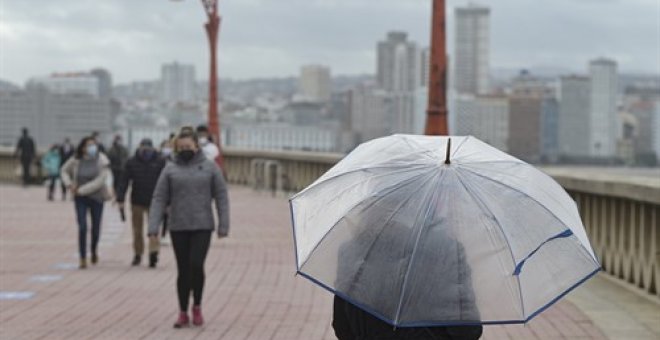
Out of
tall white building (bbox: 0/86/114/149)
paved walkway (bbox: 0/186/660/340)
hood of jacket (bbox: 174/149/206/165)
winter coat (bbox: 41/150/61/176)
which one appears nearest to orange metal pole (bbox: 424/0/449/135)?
paved walkway (bbox: 0/186/660/340)

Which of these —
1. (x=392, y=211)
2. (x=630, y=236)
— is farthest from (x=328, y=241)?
(x=630, y=236)

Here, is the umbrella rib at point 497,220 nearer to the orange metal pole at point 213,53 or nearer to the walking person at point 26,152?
the orange metal pole at point 213,53

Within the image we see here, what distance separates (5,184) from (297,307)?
36.9 meters

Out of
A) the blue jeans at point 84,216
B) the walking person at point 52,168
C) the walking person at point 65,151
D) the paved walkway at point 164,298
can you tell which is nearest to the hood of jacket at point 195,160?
the paved walkway at point 164,298

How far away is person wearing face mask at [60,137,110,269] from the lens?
16.8 m

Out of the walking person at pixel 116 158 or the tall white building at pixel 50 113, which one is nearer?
the walking person at pixel 116 158

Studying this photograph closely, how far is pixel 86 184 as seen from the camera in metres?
16.8

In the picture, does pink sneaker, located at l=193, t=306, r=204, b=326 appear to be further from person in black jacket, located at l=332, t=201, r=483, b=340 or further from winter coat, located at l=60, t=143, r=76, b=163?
winter coat, located at l=60, t=143, r=76, b=163

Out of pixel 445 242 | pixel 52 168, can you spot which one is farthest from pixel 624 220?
pixel 52 168

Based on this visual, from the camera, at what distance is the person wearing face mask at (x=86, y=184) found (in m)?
16.8

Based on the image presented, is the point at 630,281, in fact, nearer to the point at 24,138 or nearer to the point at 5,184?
the point at 24,138

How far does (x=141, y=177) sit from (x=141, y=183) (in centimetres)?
9

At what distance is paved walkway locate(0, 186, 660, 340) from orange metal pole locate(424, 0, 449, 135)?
2471mm

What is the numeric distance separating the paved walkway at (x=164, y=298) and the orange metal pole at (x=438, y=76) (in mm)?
2471
